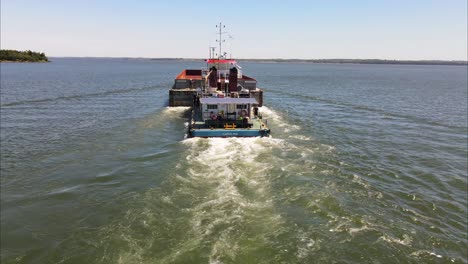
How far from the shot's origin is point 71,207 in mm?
18859

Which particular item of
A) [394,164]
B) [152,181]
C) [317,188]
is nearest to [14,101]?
[152,181]

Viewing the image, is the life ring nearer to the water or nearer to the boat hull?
the boat hull

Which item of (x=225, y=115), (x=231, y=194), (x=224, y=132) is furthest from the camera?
(x=225, y=115)

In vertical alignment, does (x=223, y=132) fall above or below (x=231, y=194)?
above

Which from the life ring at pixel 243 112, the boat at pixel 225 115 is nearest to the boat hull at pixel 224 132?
the boat at pixel 225 115

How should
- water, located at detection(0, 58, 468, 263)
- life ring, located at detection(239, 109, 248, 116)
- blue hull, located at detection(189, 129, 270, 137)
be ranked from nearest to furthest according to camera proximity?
water, located at detection(0, 58, 468, 263), blue hull, located at detection(189, 129, 270, 137), life ring, located at detection(239, 109, 248, 116)

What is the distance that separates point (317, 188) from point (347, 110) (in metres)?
34.8

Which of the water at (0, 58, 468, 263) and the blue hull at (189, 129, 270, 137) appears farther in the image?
the blue hull at (189, 129, 270, 137)

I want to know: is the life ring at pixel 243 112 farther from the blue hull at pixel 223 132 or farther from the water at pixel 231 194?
the water at pixel 231 194

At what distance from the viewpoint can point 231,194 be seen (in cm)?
2006

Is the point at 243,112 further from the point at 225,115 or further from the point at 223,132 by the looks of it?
the point at 223,132

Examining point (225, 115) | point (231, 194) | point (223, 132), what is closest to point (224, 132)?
point (223, 132)

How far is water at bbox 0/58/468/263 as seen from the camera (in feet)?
49.2

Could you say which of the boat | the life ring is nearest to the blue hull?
the boat
